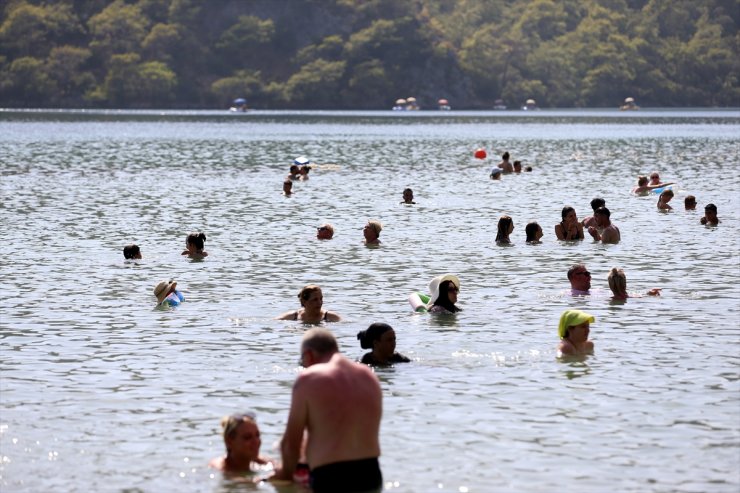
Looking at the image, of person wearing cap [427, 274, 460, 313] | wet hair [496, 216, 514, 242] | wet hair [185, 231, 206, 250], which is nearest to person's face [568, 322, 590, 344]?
person wearing cap [427, 274, 460, 313]

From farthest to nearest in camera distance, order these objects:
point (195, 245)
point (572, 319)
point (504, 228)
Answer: point (504, 228) → point (195, 245) → point (572, 319)

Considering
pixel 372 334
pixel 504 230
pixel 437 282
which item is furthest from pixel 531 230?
pixel 372 334

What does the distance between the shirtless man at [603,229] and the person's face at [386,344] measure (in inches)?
797

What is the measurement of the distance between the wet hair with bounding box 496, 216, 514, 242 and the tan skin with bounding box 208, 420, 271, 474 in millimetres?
24598

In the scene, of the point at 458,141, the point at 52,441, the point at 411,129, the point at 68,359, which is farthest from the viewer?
the point at 411,129

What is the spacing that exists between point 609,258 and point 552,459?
69.2ft

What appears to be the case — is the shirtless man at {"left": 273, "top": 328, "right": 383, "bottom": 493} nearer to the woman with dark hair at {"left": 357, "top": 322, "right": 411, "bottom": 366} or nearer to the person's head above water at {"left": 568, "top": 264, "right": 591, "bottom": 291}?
the woman with dark hair at {"left": 357, "top": 322, "right": 411, "bottom": 366}

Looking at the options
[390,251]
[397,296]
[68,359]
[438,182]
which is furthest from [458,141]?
[68,359]

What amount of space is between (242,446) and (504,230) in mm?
25066

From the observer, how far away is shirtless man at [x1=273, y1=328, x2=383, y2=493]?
13.9m

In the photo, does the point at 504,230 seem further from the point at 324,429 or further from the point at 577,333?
the point at 324,429

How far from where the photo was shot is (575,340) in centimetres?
2278

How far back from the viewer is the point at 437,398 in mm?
19875

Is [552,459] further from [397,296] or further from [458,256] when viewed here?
[458,256]
